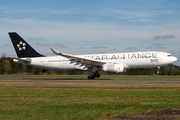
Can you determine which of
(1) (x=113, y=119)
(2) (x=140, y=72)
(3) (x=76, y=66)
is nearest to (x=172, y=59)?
(3) (x=76, y=66)

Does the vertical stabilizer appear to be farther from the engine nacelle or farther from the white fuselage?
the engine nacelle

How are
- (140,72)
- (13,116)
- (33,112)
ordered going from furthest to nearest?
1. (140,72)
2. (33,112)
3. (13,116)

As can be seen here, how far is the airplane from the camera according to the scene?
3304 cm

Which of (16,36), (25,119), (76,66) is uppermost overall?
(16,36)

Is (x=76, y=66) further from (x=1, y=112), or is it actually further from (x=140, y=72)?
(x=140, y=72)

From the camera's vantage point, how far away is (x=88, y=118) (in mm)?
8156

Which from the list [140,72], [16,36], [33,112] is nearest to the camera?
[33,112]

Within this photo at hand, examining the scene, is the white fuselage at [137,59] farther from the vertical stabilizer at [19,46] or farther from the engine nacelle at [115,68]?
Answer: the vertical stabilizer at [19,46]

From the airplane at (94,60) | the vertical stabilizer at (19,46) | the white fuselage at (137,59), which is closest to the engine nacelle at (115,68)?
the airplane at (94,60)

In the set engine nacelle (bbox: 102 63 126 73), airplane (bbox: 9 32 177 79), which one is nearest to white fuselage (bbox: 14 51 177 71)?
airplane (bbox: 9 32 177 79)

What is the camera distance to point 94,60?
32.8 m

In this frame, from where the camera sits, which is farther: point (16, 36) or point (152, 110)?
point (16, 36)

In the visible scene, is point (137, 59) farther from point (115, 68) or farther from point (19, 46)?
point (19, 46)

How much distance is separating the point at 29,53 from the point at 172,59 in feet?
76.6
